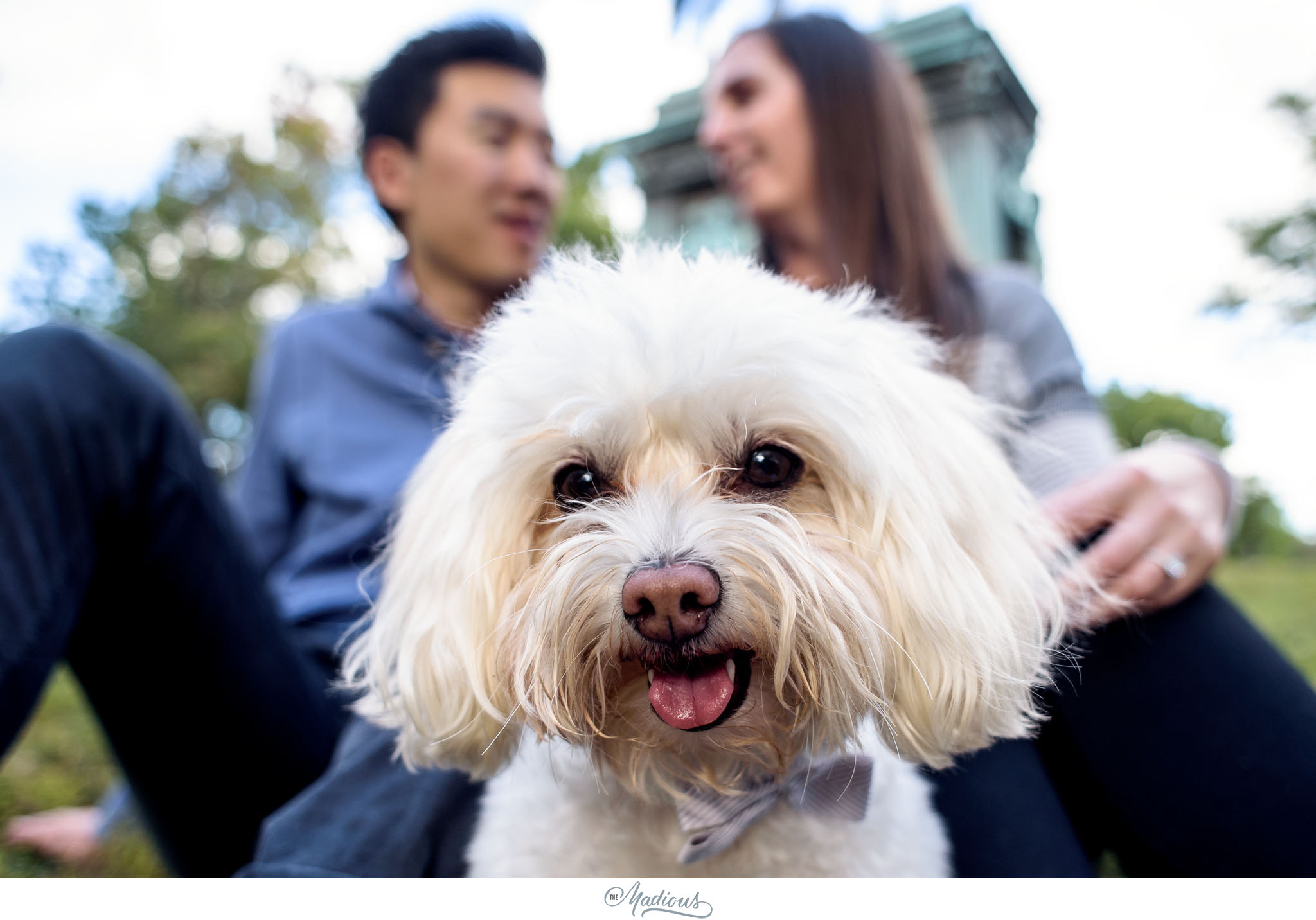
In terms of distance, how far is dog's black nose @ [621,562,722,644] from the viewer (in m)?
0.99

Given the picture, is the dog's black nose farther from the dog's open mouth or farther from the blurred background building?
the blurred background building

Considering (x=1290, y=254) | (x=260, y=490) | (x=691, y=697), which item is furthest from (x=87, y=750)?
(x=1290, y=254)

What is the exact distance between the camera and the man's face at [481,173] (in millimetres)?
2428

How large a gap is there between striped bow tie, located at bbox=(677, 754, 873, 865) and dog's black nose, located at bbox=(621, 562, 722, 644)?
13.5 inches

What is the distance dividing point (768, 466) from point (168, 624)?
1212mm

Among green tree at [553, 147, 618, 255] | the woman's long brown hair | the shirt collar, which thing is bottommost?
green tree at [553, 147, 618, 255]

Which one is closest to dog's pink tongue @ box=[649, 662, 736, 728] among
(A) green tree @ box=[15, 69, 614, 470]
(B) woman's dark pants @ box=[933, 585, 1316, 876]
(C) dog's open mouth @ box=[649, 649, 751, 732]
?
(C) dog's open mouth @ box=[649, 649, 751, 732]

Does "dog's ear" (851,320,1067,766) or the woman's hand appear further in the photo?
the woman's hand

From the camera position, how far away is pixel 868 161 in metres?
2.17

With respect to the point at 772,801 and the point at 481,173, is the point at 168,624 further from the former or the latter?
the point at 481,173

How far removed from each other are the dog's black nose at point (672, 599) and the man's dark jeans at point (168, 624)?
1.00 meters

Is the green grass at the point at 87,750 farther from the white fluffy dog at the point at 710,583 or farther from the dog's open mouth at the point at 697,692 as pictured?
the dog's open mouth at the point at 697,692

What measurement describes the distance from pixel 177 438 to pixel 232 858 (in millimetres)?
870

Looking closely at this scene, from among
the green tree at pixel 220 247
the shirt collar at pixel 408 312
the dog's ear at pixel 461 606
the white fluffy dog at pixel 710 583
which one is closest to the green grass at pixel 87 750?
the dog's ear at pixel 461 606
